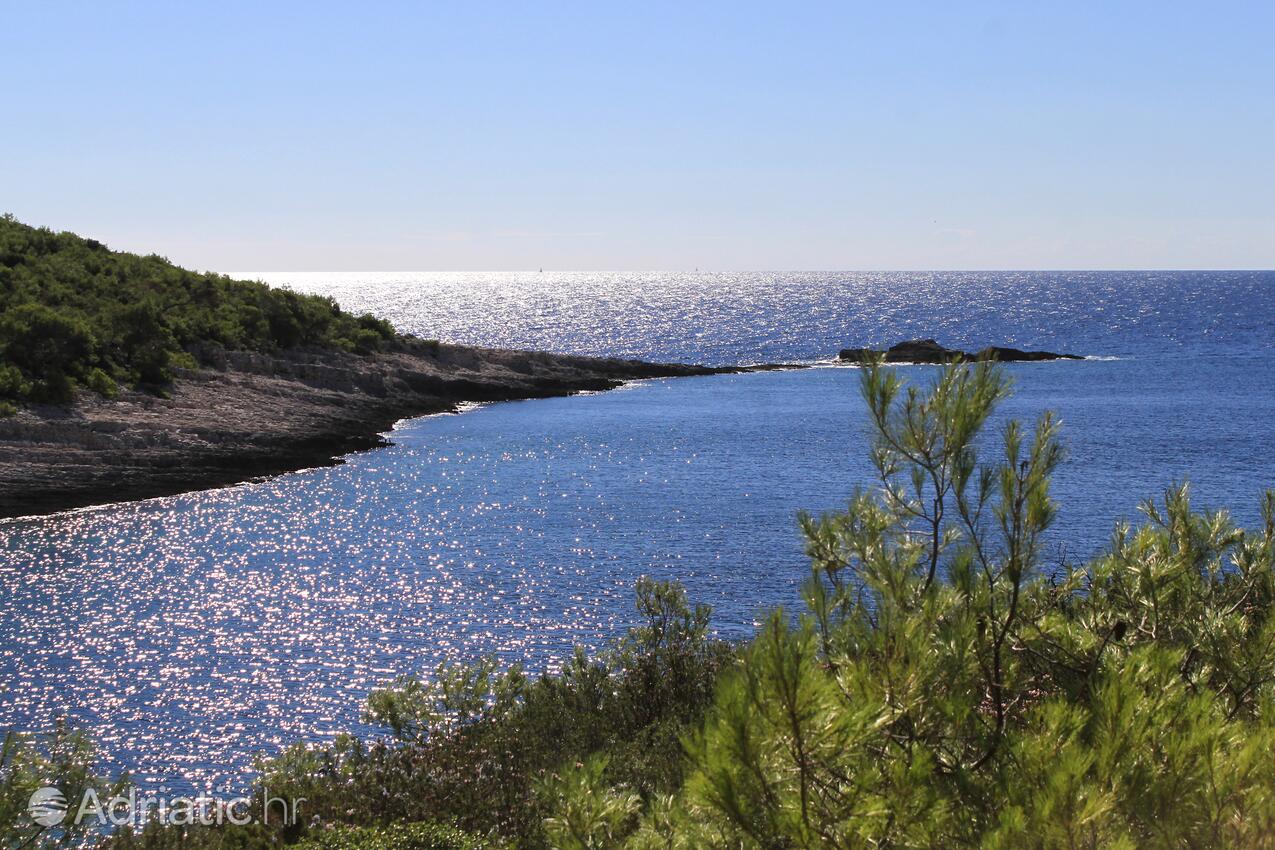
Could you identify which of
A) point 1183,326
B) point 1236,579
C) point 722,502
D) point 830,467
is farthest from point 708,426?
point 1183,326

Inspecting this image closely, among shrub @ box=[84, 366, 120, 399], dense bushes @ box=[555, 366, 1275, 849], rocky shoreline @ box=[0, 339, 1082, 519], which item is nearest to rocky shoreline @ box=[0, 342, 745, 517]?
rocky shoreline @ box=[0, 339, 1082, 519]

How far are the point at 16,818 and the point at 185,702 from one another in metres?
16.3

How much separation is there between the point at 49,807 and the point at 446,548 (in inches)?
1126

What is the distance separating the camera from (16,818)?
8.07 meters

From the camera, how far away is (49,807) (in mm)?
9500

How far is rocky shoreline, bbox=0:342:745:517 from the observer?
44.3m

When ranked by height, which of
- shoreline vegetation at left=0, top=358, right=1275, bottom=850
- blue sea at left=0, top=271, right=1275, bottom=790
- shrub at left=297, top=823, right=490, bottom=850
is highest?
shoreline vegetation at left=0, top=358, right=1275, bottom=850

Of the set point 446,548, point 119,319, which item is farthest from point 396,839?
point 119,319

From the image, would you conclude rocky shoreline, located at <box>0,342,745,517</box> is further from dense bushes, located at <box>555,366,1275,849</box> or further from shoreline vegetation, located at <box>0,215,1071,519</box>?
dense bushes, located at <box>555,366,1275,849</box>

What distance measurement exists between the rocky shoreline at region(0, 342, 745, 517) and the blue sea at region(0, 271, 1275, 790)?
2281mm

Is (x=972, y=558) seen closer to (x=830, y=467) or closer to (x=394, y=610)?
(x=394, y=610)

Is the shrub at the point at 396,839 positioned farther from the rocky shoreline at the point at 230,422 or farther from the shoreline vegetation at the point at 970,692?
the rocky shoreline at the point at 230,422

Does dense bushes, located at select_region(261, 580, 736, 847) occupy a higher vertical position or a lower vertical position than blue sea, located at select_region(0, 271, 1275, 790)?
higher

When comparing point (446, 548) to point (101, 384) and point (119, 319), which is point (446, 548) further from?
point (119, 319)
